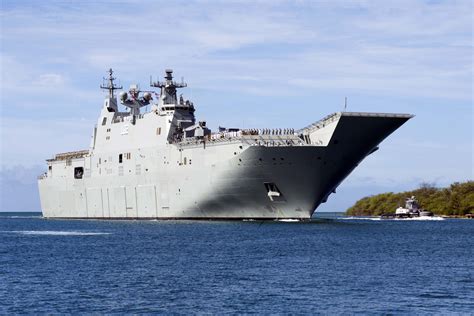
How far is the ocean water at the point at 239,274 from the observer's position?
2769 cm

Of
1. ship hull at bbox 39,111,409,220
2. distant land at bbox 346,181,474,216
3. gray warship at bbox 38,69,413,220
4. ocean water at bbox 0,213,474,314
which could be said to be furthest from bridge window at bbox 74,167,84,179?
distant land at bbox 346,181,474,216

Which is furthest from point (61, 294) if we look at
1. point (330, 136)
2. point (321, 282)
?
point (330, 136)

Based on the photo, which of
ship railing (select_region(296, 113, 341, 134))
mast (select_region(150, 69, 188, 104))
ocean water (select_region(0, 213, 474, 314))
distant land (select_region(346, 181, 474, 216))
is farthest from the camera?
distant land (select_region(346, 181, 474, 216))

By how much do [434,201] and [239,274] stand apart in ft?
311

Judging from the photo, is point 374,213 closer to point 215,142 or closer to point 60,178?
point 60,178

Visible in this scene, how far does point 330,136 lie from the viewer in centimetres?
5928

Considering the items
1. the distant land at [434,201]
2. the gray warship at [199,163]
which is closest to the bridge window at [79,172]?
the gray warship at [199,163]

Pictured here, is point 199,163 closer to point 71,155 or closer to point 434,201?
point 71,155

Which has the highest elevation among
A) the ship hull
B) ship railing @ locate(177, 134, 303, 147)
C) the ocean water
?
ship railing @ locate(177, 134, 303, 147)

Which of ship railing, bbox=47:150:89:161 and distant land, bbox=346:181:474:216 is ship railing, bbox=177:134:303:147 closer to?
ship railing, bbox=47:150:89:161

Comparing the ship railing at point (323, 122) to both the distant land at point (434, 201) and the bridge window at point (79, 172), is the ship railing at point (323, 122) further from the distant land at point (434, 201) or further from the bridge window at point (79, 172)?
the distant land at point (434, 201)

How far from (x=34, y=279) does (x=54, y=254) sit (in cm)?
1093

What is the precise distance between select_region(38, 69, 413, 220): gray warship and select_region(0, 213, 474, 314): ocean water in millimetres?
6491

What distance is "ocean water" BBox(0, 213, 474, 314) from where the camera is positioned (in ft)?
90.8
